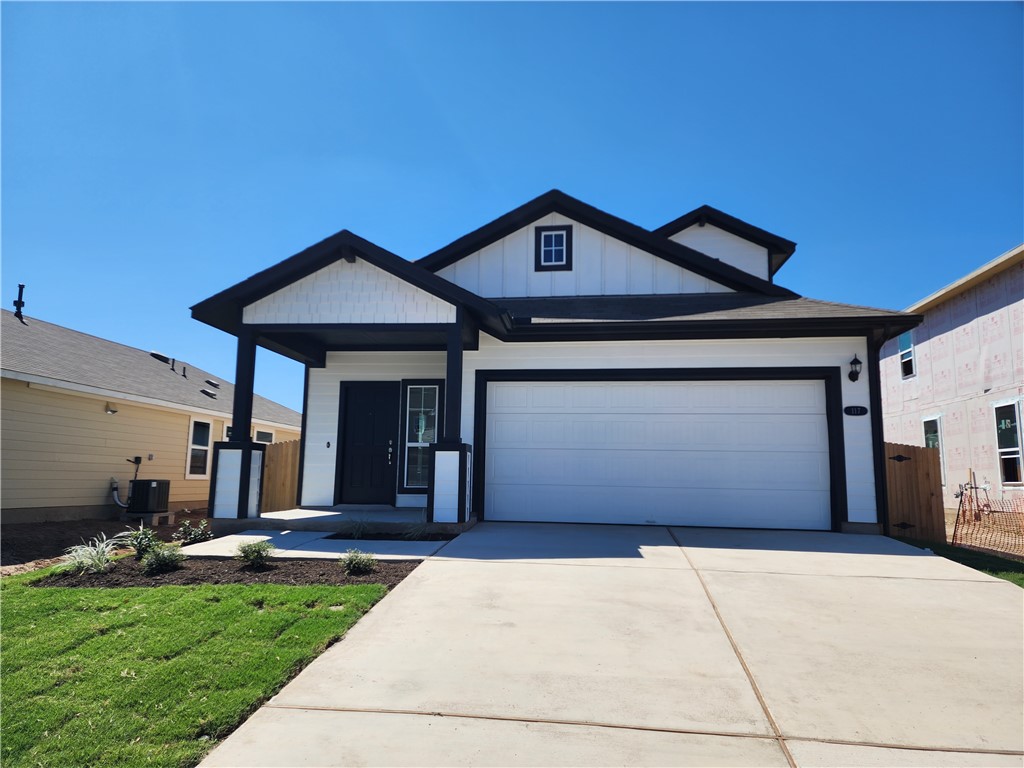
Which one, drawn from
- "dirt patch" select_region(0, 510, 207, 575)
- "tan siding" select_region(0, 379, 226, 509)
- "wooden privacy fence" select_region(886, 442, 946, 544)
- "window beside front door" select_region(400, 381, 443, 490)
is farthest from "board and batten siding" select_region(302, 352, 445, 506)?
"wooden privacy fence" select_region(886, 442, 946, 544)

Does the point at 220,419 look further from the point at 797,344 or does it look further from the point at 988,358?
the point at 988,358

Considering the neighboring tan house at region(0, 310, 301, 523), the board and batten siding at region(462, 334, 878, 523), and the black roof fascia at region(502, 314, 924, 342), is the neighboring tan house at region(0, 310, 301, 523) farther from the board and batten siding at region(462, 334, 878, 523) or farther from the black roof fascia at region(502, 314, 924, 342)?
the black roof fascia at region(502, 314, 924, 342)

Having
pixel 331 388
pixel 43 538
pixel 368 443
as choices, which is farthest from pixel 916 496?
pixel 43 538

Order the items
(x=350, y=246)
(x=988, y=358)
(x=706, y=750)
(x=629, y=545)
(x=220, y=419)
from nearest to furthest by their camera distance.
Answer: (x=706, y=750)
(x=629, y=545)
(x=350, y=246)
(x=988, y=358)
(x=220, y=419)

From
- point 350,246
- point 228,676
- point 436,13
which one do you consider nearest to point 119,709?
point 228,676

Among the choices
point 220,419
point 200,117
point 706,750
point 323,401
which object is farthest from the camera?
point 220,419

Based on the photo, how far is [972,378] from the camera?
1409 cm

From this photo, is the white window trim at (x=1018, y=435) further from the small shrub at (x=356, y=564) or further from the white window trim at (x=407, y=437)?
the small shrub at (x=356, y=564)

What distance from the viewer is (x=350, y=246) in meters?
8.27

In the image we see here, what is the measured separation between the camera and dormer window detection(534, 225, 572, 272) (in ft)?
35.6

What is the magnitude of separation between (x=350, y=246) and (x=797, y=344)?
701 centimetres

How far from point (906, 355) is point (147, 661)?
65.4ft

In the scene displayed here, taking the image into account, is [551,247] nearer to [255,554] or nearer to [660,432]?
[660,432]

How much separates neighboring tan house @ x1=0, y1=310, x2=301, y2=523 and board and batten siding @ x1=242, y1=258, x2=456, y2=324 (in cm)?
559
